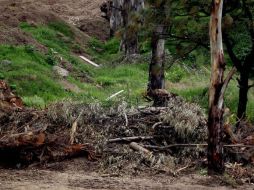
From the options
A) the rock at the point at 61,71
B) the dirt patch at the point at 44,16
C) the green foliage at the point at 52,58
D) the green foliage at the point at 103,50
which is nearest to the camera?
the rock at the point at 61,71

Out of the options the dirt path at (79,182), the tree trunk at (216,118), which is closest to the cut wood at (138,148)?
the dirt path at (79,182)

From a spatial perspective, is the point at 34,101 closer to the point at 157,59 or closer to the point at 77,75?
the point at 157,59

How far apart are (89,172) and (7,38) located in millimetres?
11330

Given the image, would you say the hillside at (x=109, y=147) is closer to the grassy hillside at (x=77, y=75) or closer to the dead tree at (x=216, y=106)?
the dead tree at (x=216, y=106)

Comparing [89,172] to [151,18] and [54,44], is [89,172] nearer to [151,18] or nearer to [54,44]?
[151,18]

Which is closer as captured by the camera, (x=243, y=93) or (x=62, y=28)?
(x=243, y=93)

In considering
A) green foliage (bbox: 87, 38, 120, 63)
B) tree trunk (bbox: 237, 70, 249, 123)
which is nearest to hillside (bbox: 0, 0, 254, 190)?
tree trunk (bbox: 237, 70, 249, 123)

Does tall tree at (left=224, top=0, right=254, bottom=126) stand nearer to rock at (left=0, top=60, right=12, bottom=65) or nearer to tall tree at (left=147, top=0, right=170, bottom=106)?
tall tree at (left=147, top=0, right=170, bottom=106)

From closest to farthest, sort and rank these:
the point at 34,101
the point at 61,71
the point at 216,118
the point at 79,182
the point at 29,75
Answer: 1. the point at 79,182
2. the point at 216,118
3. the point at 34,101
4. the point at 29,75
5. the point at 61,71

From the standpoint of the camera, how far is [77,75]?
18.2m

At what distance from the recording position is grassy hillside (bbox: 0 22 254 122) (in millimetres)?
14969

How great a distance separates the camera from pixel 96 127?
9781 mm

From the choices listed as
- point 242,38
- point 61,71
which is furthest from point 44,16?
point 242,38

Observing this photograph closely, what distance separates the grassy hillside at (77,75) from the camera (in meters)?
15.0
